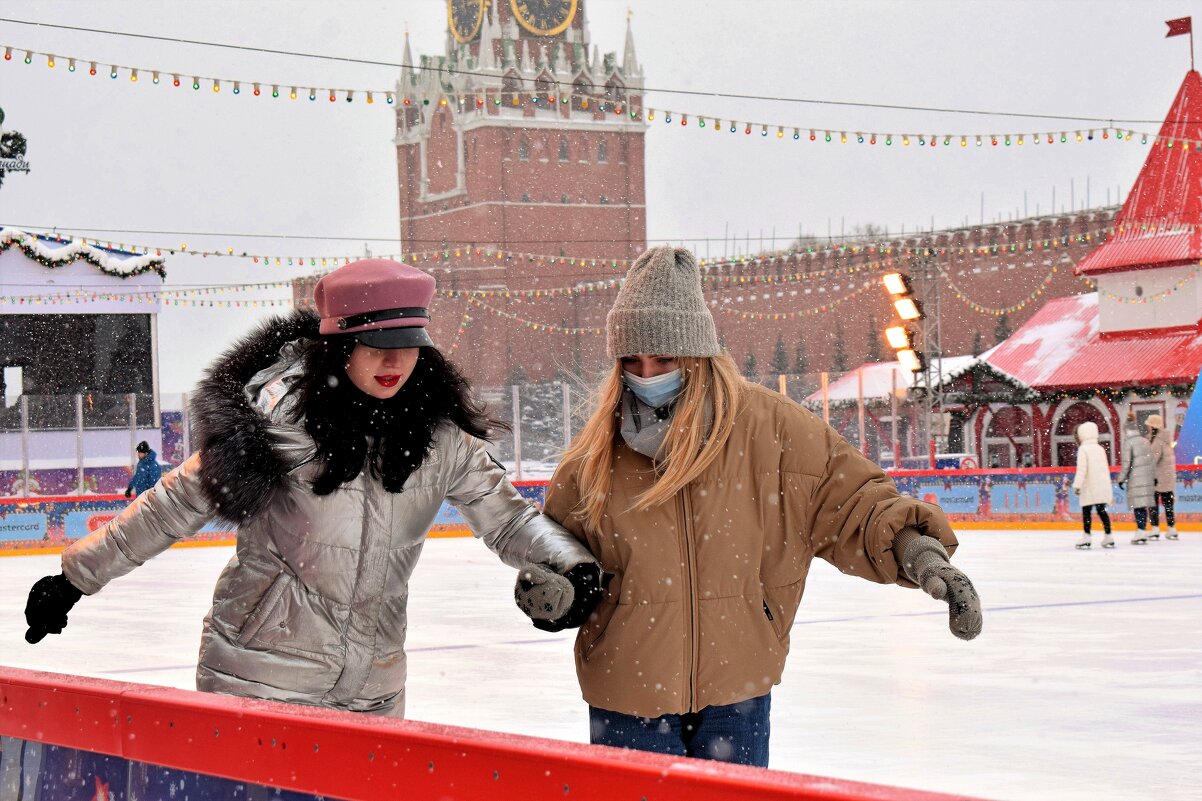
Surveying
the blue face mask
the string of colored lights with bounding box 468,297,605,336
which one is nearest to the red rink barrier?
the blue face mask

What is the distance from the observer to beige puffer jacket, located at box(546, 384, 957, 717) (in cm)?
213

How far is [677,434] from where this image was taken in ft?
7.13

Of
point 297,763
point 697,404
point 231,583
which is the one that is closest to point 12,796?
point 231,583

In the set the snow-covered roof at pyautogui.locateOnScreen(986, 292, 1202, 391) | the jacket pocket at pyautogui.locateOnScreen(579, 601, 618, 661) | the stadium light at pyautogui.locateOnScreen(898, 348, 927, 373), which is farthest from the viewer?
the snow-covered roof at pyautogui.locateOnScreen(986, 292, 1202, 391)

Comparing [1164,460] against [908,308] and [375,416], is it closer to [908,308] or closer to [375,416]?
[908,308]

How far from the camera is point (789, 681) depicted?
5246 millimetres

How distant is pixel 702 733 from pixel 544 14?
54136mm

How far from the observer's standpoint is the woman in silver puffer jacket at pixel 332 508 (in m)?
2.18

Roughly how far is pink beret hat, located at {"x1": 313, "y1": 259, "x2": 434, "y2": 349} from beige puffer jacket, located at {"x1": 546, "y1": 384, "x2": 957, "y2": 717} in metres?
0.36

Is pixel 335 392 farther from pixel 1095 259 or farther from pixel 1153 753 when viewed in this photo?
pixel 1095 259

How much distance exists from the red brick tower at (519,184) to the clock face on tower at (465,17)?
4 centimetres

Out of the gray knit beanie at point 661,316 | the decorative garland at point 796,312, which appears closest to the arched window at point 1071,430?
the decorative garland at point 796,312

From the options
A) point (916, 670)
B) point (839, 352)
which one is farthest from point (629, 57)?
point (916, 670)

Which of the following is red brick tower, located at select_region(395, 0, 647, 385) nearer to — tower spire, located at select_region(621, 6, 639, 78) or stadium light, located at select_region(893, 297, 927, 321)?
tower spire, located at select_region(621, 6, 639, 78)
